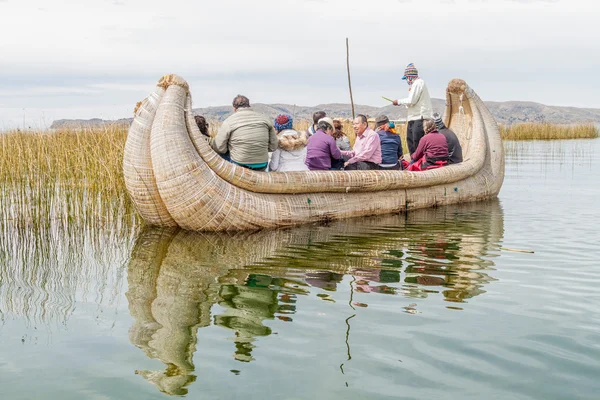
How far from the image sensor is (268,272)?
21.2ft

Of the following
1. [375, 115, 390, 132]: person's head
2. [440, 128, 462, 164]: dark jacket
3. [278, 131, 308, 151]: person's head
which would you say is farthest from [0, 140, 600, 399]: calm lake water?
[440, 128, 462, 164]: dark jacket

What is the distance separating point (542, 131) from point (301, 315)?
32721mm

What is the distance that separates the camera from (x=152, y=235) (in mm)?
8477

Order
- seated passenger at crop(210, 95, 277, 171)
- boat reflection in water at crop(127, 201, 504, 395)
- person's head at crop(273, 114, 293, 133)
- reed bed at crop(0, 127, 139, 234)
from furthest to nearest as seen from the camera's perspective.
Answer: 1. person's head at crop(273, 114, 293, 133)
2. seated passenger at crop(210, 95, 277, 171)
3. reed bed at crop(0, 127, 139, 234)
4. boat reflection in water at crop(127, 201, 504, 395)

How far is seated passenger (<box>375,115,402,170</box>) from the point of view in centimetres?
1125

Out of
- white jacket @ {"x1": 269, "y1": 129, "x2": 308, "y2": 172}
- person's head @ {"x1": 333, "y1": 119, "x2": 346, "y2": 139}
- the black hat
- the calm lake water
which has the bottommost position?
the calm lake water

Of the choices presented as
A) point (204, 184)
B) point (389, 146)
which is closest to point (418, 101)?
point (389, 146)

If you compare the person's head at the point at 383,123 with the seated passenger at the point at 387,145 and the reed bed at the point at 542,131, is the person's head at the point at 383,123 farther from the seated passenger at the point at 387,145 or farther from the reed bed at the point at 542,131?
the reed bed at the point at 542,131

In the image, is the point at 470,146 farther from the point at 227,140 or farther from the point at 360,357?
the point at 360,357

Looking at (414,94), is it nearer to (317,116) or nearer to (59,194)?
(317,116)

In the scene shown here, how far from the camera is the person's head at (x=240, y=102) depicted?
9000 mm

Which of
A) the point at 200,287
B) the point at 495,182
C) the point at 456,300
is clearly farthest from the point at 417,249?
the point at 495,182

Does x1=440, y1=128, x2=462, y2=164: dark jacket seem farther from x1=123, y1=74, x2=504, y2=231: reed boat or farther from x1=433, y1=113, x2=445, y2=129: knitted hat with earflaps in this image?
x1=123, y1=74, x2=504, y2=231: reed boat

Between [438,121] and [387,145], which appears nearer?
[387,145]
